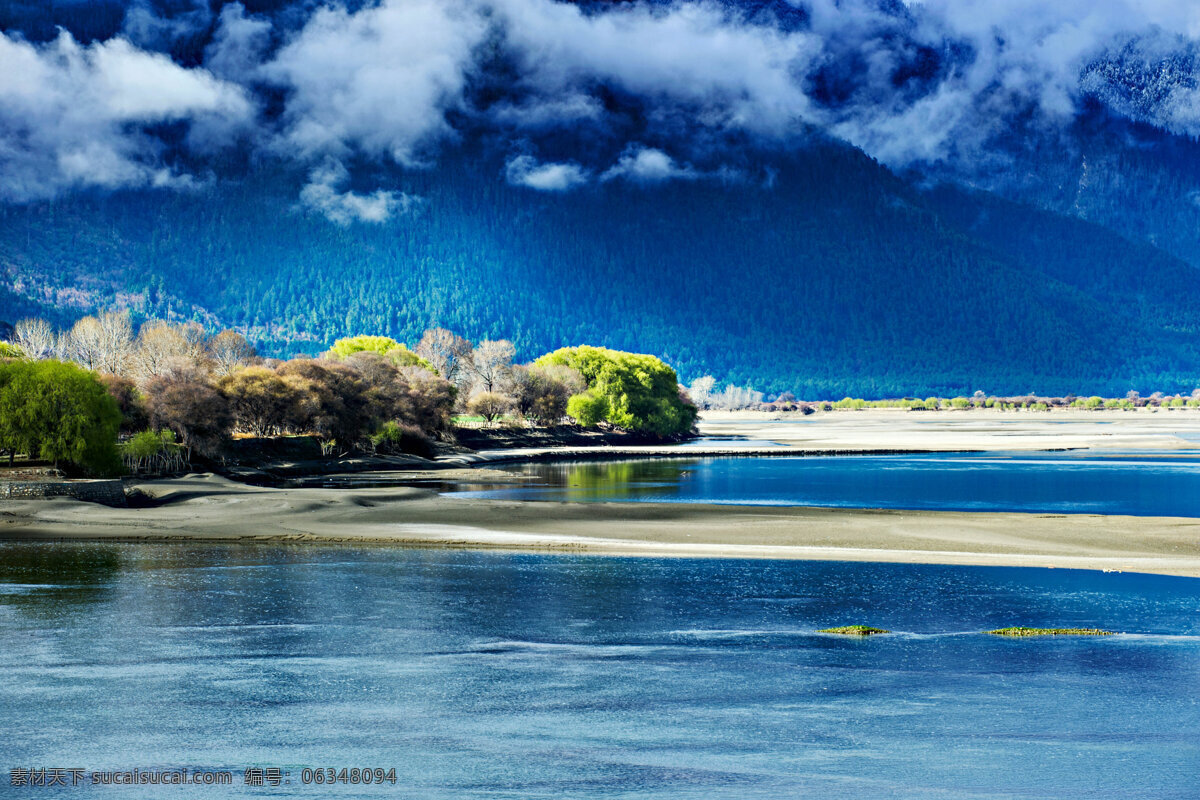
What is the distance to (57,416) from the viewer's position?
58.8m

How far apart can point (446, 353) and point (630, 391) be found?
1124 inches

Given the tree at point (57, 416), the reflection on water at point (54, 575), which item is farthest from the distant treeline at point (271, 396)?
the reflection on water at point (54, 575)

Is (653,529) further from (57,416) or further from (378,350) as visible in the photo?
(378,350)

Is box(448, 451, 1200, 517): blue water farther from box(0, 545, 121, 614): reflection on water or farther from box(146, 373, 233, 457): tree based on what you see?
box(0, 545, 121, 614): reflection on water

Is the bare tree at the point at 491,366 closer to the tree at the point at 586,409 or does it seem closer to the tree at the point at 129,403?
the tree at the point at 586,409

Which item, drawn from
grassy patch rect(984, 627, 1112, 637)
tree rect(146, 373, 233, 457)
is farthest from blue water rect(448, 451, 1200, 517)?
grassy patch rect(984, 627, 1112, 637)

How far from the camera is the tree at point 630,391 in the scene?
158625mm

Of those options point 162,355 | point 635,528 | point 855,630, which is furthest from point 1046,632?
point 162,355

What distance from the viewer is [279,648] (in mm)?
23609

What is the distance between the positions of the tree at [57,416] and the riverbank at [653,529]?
4.72 m

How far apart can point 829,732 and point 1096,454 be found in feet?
351

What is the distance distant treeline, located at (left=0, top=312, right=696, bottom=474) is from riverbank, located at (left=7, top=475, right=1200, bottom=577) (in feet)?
24.5

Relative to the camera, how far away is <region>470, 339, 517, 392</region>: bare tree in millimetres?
150750

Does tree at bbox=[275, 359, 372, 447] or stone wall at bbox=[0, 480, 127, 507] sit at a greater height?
tree at bbox=[275, 359, 372, 447]
